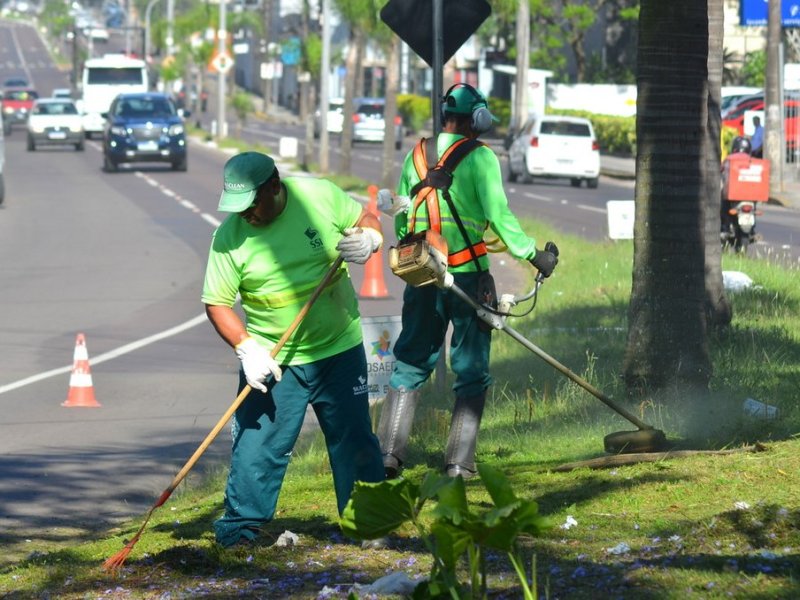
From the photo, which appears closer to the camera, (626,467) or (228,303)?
(228,303)

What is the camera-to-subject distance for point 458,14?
9.49 metres

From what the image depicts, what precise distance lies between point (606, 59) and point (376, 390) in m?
59.0

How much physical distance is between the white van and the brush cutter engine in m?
53.4

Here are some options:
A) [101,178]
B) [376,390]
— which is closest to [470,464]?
[376,390]

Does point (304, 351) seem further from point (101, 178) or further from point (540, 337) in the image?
point (101, 178)

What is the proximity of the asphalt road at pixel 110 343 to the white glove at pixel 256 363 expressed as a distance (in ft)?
7.44

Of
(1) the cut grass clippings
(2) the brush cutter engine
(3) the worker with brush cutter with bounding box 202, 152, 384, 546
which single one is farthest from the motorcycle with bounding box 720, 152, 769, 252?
(3) the worker with brush cutter with bounding box 202, 152, 384, 546

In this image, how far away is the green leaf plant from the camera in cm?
416

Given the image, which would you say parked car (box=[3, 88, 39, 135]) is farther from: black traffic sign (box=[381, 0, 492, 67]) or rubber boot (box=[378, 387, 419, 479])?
rubber boot (box=[378, 387, 419, 479])

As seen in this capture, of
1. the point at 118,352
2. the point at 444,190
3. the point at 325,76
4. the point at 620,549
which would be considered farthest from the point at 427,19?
the point at 325,76

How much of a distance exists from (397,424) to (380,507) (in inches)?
121

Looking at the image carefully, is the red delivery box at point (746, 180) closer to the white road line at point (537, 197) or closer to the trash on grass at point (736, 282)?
the trash on grass at point (736, 282)

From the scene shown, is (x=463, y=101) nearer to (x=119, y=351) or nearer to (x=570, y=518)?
(x=570, y=518)

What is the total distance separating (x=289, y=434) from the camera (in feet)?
20.8
